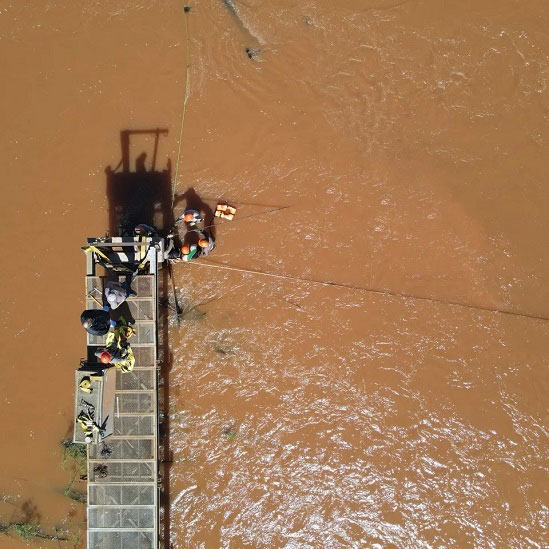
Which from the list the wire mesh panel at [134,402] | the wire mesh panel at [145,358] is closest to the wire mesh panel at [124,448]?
the wire mesh panel at [134,402]

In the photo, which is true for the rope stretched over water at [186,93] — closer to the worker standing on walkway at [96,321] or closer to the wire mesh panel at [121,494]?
the worker standing on walkway at [96,321]

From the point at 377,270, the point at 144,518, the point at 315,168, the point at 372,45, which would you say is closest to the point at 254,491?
the point at 144,518

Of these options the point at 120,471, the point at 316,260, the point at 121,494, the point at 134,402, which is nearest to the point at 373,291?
the point at 316,260

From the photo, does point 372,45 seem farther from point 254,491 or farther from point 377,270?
point 254,491

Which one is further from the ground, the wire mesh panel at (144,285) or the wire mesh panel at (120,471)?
the wire mesh panel at (144,285)

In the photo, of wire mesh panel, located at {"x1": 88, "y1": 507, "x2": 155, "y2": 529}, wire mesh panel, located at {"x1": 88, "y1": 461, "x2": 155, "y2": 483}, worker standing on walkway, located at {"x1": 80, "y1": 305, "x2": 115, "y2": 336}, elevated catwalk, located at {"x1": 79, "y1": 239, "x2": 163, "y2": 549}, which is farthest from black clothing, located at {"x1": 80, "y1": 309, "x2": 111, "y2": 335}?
wire mesh panel, located at {"x1": 88, "y1": 507, "x2": 155, "y2": 529}
